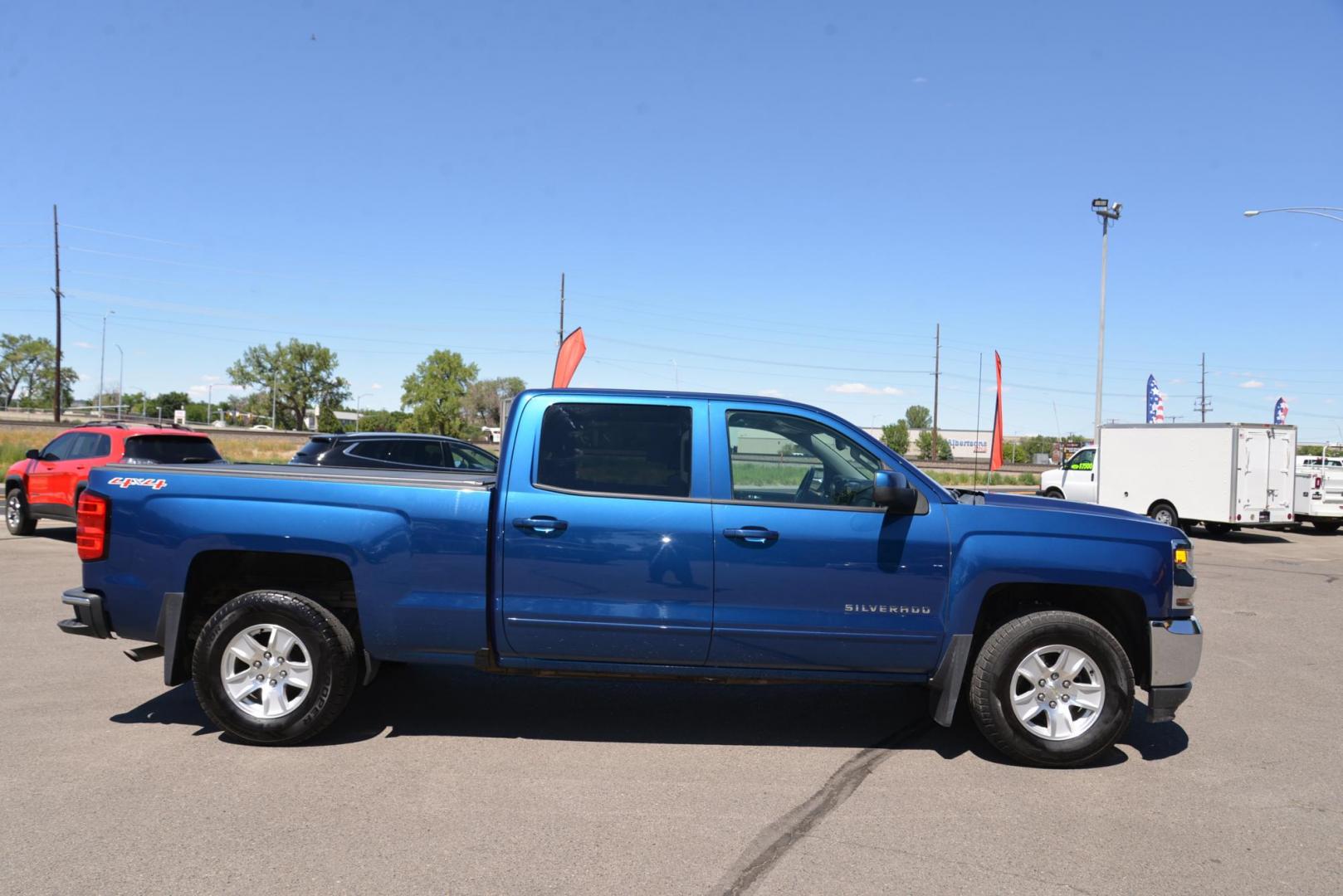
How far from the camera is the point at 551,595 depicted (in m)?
4.71

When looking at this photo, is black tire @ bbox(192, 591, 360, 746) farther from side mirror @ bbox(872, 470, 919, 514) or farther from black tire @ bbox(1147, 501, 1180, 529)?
black tire @ bbox(1147, 501, 1180, 529)

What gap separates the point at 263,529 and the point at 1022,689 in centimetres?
405

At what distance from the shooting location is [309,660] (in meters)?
4.88

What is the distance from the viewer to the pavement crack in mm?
3496

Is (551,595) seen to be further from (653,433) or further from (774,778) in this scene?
(774,778)

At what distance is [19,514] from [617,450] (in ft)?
43.2

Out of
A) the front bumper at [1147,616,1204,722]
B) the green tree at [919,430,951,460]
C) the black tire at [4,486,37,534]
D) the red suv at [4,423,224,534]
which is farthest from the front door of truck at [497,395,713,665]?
the green tree at [919,430,951,460]

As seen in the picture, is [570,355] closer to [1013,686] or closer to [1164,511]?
[1164,511]

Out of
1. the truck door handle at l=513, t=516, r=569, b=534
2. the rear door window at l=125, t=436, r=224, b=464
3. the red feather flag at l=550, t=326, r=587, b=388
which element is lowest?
the truck door handle at l=513, t=516, r=569, b=534

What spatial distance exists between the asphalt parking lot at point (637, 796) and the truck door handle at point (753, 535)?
117 centimetres

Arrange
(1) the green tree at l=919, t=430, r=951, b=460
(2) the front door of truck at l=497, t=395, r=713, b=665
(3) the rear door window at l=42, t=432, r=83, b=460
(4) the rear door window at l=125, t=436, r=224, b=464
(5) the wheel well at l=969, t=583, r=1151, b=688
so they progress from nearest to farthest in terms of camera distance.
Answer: (2) the front door of truck at l=497, t=395, r=713, b=665 → (5) the wheel well at l=969, t=583, r=1151, b=688 → (4) the rear door window at l=125, t=436, r=224, b=464 → (3) the rear door window at l=42, t=432, r=83, b=460 → (1) the green tree at l=919, t=430, r=951, b=460

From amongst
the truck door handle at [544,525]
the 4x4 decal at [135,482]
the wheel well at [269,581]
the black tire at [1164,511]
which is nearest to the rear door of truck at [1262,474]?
the black tire at [1164,511]

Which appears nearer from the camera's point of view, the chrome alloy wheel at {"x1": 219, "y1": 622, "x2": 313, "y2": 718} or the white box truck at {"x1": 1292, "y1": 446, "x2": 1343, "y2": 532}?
the chrome alloy wheel at {"x1": 219, "y1": 622, "x2": 313, "y2": 718}

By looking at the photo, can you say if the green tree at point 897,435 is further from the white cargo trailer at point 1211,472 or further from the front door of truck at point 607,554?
the front door of truck at point 607,554
